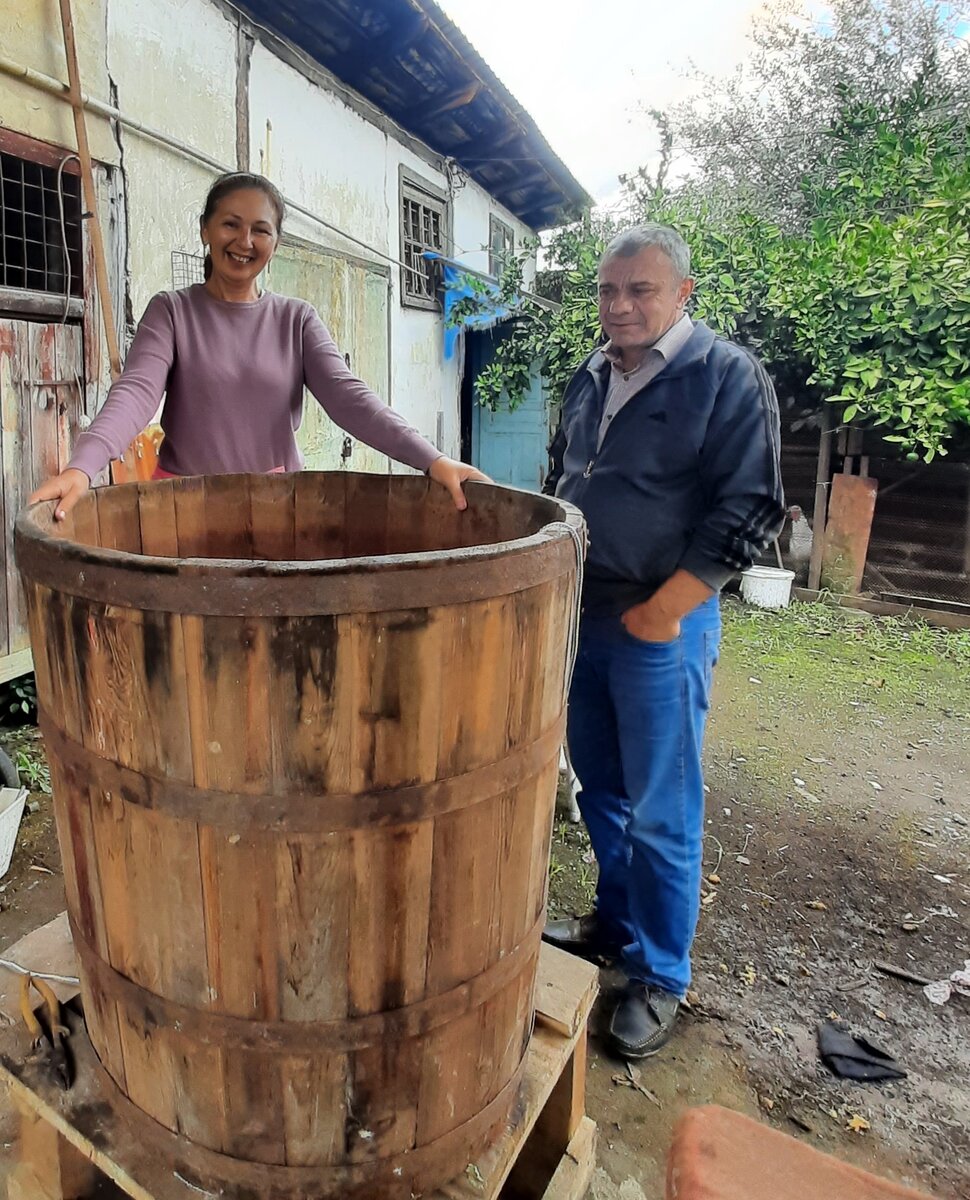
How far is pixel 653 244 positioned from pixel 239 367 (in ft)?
3.72

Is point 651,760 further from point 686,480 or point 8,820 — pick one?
point 8,820

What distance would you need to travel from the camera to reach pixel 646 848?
7.09ft

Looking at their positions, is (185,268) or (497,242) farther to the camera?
(497,242)

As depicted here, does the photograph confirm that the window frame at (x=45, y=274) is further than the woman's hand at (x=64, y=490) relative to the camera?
Yes

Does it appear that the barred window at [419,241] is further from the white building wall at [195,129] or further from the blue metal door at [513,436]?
the blue metal door at [513,436]

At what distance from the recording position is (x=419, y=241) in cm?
827

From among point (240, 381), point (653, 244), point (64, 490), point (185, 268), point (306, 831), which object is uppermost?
point (185, 268)

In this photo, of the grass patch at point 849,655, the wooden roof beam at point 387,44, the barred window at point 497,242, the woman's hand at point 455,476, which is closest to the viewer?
the woman's hand at point 455,476

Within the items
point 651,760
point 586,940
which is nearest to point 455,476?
point 651,760

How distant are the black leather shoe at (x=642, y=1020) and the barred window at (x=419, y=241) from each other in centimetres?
681

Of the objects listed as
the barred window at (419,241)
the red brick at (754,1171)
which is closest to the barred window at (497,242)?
the barred window at (419,241)

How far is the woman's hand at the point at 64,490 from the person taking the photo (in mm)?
1431

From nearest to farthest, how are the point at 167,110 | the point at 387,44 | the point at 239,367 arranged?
the point at 239,367, the point at 167,110, the point at 387,44

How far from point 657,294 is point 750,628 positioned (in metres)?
4.79
